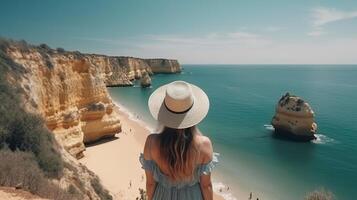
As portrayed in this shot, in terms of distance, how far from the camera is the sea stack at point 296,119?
31.6 meters

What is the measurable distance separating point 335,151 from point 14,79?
90.8 feet

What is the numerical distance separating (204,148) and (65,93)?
62.2ft

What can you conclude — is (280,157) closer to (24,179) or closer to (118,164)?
(118,164)

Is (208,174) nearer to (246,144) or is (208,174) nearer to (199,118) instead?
(199,118)

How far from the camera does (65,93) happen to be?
2022 centimetres

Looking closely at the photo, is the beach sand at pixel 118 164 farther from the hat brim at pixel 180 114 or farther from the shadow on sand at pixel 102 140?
the hat brim at pixel 180 114

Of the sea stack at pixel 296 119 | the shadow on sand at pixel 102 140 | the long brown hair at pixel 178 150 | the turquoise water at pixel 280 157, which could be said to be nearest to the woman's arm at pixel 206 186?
the long brown hair at pixel 178 150

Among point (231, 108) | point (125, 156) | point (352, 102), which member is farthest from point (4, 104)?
point (352, 102)

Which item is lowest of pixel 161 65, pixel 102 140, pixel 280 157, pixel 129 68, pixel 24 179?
pixel 280 157

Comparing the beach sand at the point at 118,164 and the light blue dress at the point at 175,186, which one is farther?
the beach sand at the point at 118,164

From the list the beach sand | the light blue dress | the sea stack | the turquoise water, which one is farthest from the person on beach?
the sea stack

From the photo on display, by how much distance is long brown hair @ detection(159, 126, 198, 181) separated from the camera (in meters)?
2.66

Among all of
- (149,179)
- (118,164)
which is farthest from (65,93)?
(149,179)

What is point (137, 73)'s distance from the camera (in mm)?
103500
